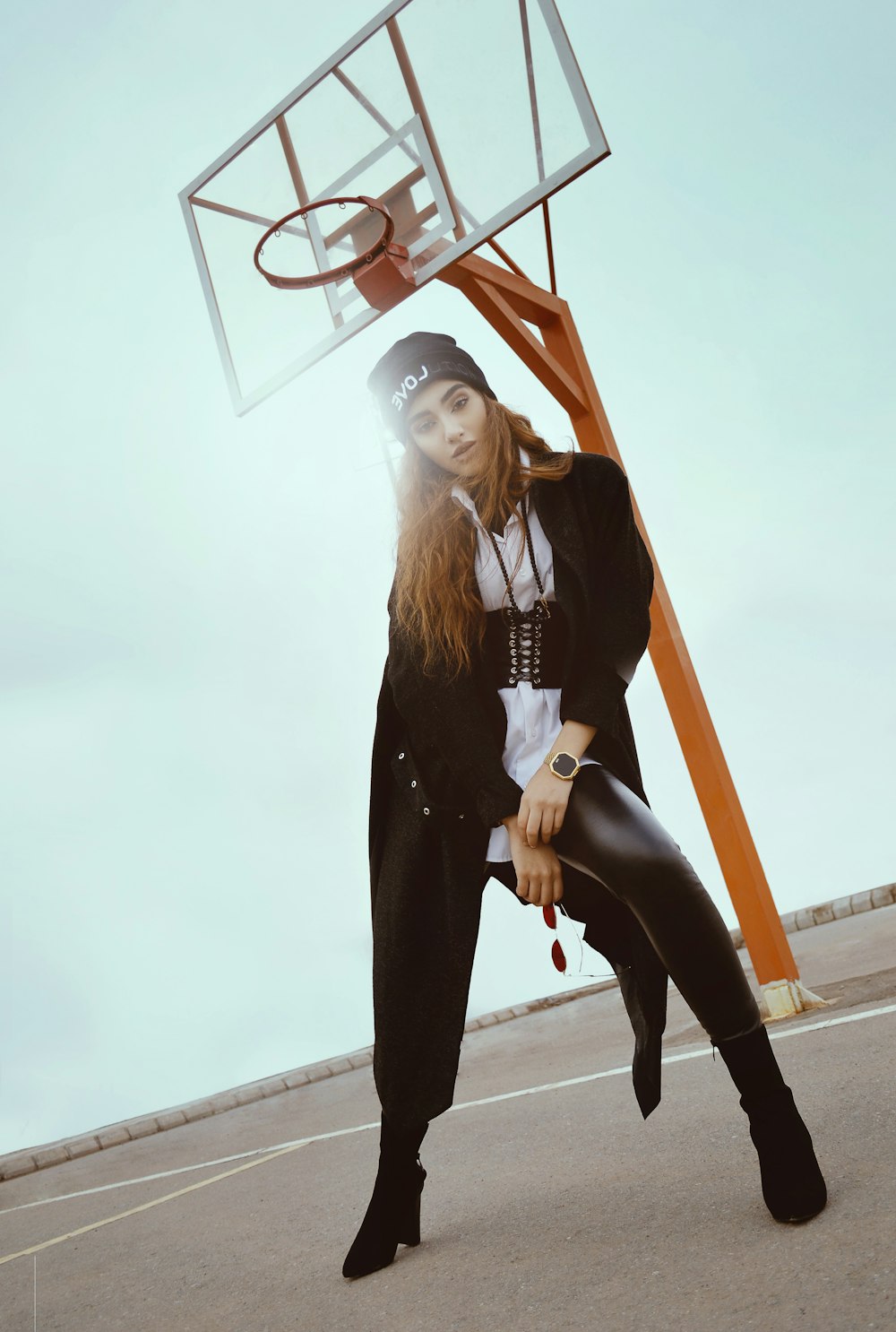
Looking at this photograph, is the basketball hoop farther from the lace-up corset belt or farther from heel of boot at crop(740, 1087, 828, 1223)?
heel of boot at crop(740, 1087, 828, 1223)

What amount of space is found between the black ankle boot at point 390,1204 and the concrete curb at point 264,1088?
6.13 metres

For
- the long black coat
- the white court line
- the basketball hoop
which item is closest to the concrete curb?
the white court line

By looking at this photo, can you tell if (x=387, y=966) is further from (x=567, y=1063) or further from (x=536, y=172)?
(x=536, y=172)

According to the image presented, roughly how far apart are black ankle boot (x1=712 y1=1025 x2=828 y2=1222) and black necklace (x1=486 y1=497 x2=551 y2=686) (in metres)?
0.74

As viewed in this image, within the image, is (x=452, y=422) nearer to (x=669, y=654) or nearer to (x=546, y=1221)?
(x=546, y=1221)

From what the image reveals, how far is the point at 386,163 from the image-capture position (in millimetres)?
5457

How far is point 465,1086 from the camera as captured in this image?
5461mm

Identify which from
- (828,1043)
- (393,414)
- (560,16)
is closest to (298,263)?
(560,16)

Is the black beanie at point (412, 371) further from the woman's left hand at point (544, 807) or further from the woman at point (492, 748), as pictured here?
the woman's left hand at point (544, 807)

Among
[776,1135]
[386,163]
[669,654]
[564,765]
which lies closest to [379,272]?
[386,163]

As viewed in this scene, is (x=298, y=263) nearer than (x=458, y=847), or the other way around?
(x=458, y=847)

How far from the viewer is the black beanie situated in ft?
7.27

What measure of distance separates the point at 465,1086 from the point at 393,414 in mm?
4172

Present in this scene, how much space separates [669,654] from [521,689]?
341 centimetres
